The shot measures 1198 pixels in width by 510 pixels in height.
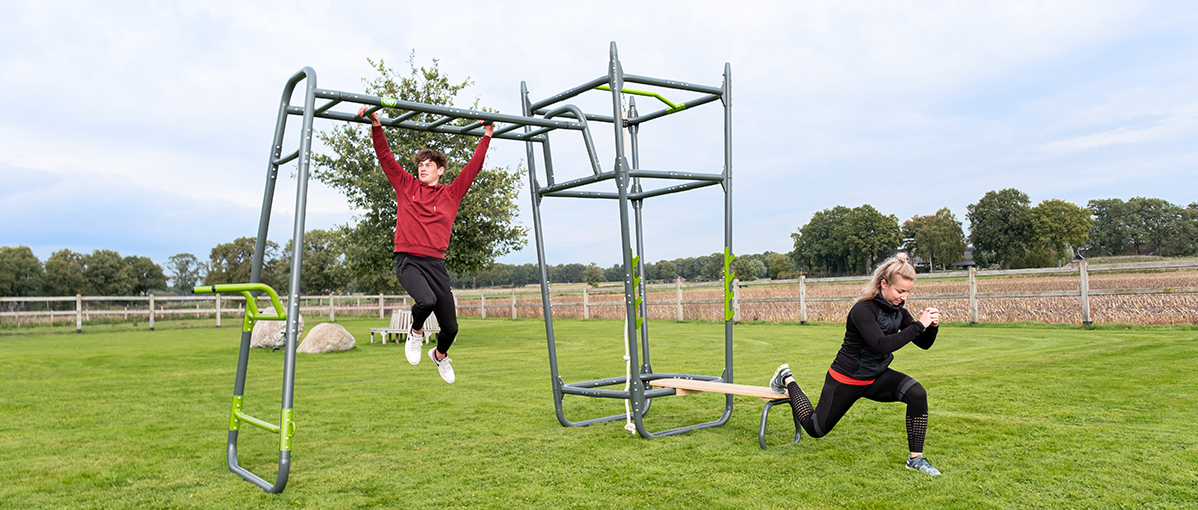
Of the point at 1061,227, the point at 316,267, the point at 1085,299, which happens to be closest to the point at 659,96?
the point at 1085,299

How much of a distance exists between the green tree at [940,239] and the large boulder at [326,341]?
2738 inches

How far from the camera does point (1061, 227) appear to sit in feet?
217

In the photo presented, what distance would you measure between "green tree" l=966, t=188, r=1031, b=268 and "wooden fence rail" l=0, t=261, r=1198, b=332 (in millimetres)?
50020

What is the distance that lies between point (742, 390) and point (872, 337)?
44.1 inches

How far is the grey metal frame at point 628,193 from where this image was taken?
4.87 meters

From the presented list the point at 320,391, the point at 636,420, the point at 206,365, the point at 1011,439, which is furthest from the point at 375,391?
the point at 1011,439

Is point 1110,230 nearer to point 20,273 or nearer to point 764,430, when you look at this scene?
point 764,430

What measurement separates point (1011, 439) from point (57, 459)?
6.16 meters

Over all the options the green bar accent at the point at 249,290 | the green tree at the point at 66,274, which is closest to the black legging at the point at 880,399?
the green bar accent at the point at 249,290

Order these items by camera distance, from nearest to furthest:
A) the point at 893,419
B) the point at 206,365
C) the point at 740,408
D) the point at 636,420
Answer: the point at 636,420
the point at 893,419
the point at 740,408
the point at 206,365

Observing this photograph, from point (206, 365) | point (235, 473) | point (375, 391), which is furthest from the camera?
point (206, 365)

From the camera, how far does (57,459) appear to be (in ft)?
15.1

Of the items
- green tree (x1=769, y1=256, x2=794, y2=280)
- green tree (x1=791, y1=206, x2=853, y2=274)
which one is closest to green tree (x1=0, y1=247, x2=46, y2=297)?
green tree (x1=769, y1=256, x2=794, y2=280)

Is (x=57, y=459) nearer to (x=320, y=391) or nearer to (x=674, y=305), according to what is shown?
(x=320, y=391)
